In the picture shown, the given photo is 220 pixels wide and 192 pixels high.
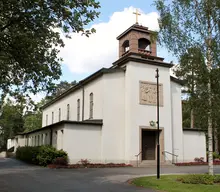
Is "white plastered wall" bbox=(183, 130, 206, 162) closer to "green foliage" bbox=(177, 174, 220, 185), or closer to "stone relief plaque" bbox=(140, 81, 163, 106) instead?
"stone relief plaque" bbox=(140, 81, 163, 106)

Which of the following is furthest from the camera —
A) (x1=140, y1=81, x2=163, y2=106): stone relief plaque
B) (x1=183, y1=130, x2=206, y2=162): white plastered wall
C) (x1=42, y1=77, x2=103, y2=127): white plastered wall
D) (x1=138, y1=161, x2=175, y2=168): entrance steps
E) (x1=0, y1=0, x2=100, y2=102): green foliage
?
(x1=183, y1=130, x2=206, y2=162): white plastered wall

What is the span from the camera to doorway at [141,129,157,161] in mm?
27562

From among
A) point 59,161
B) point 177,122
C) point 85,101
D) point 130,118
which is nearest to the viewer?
point 59,161

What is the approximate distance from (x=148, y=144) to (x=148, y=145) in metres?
0.10

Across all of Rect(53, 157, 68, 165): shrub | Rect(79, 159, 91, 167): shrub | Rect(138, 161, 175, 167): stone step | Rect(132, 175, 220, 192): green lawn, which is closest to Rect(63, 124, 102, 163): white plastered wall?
Rect(79, 159, 91, 167): shrub

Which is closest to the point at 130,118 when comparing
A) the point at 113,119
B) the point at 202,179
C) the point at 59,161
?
the point at 113,119

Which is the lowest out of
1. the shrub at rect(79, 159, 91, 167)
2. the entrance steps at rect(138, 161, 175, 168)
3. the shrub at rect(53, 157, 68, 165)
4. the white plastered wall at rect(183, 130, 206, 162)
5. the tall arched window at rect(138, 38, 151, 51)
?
the entrance steps at rect(138, 161, 175, 168)

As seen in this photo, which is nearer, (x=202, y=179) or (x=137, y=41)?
(x=202, y=179)

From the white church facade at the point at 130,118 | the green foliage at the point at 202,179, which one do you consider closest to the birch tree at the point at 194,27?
the green foliage at the point at 202,179

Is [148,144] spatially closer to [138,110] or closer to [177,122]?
[138,110]

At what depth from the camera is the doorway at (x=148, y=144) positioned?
2756cm

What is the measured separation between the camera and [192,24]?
15.6 m

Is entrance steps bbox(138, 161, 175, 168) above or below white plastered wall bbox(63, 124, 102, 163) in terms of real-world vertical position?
below

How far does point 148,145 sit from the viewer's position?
1099 inches
